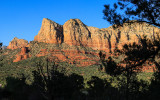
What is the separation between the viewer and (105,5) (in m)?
11.7

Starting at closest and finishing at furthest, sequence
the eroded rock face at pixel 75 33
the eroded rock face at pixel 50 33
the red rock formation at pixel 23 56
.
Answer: the red rock formation at pixel 23 56 → the eroded rock face at pixel 50 33 → the eroded rock face at pixel 75 33

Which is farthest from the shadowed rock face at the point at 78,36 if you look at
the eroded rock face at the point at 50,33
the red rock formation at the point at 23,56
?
the red rock formation at the point at 23,56

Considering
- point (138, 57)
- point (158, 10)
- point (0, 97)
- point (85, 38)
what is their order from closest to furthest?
1. point (0, 97)
2. point (158, 10)
3. point (138, 57)
4. point (85, 38)

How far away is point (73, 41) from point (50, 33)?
24.1m

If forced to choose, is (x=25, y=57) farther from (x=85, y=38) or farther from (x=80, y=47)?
(x=85, y=38)

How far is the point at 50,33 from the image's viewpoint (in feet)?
553

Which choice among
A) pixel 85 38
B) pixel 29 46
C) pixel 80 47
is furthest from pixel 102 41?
pixel 29 46

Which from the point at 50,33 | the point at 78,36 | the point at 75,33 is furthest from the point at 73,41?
the point at 50,33

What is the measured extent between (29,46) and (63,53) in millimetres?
30734

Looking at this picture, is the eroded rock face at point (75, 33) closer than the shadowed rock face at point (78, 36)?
No

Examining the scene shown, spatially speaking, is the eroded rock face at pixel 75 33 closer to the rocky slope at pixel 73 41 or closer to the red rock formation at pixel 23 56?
the rocky slope at pixel 73 41

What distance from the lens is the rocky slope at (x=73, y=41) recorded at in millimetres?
137250

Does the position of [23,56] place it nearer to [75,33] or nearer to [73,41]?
[73,41]

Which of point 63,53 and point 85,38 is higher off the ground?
point 85,38
